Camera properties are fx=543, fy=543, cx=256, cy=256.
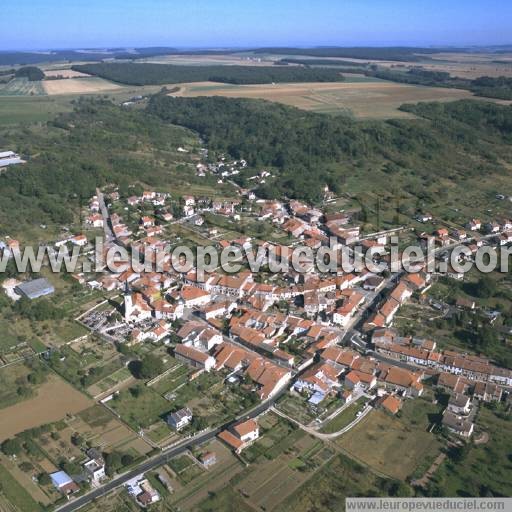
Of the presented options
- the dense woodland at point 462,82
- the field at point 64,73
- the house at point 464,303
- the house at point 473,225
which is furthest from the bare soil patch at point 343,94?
the house at point 464,303

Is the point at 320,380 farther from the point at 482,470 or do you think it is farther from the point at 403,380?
the point at 482,470

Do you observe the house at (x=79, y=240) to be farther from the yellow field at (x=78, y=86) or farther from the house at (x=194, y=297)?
the yellow field at (x=78, y=86)

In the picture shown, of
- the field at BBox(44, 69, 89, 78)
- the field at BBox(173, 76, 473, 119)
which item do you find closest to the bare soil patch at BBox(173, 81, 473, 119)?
the field at BBox(173, 76, 473, 119)

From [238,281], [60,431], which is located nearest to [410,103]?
[238,281]

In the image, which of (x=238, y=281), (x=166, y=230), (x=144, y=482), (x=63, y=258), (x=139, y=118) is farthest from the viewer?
(x=139, y=118)

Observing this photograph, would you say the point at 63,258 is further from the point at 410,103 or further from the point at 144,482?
the point at 410,103

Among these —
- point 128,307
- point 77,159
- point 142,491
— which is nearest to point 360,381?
point 142,491
